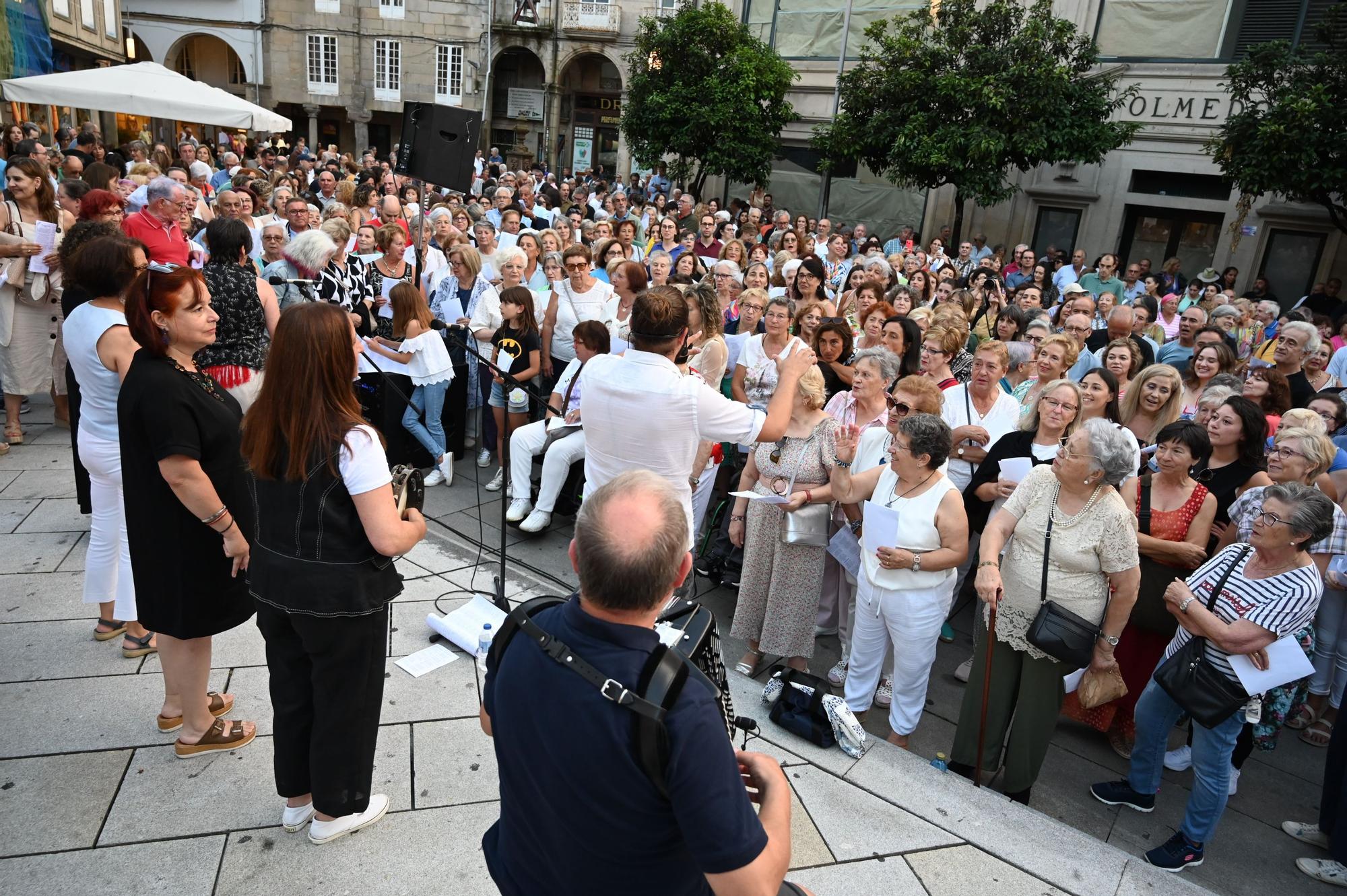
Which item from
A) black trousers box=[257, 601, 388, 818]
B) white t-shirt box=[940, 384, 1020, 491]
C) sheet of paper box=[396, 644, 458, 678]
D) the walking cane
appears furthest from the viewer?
white t-shirt box=[940, 384, 1020, 491]

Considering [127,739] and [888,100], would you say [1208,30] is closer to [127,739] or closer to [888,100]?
[888,100]

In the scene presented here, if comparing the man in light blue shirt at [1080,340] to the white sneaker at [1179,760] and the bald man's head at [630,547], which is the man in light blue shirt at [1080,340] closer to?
the white sneaker at [1179,760]

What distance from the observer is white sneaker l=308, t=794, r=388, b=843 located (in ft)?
8.57

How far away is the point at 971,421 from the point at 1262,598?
6.15 ft

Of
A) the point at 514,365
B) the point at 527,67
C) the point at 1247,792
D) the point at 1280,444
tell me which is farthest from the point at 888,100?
the point at 527,67

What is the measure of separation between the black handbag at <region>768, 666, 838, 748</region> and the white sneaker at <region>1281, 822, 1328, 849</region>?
213cm

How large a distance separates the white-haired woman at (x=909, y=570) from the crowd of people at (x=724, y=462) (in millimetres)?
16

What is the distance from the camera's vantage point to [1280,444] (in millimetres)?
4129

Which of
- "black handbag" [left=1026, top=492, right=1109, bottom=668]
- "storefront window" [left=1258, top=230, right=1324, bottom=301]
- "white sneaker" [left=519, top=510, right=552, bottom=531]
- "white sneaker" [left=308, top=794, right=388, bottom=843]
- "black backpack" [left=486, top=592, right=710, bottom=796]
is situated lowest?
"white sneaker" [left=519, top=510, right=552, bottom=531]

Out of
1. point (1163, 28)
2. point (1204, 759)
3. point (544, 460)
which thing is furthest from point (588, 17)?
point (1204, 759)

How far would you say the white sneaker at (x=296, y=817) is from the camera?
265 centimetres

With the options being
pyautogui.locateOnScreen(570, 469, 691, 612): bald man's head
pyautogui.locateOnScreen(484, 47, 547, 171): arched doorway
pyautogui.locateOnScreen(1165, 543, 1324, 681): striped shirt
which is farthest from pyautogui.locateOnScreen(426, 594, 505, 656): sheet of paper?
pyautogui.locateOnScreen(484, 47, 547, 171): arched doorway

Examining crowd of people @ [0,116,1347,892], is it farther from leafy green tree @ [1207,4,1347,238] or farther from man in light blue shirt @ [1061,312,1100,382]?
leafy green tree @ [1207,4,1347,238]

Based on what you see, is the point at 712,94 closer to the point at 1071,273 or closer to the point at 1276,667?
the point at 1071,273
